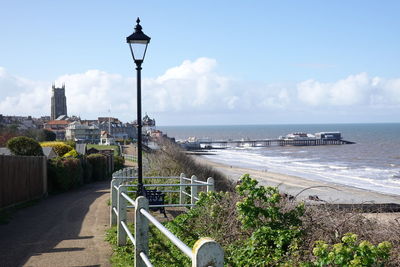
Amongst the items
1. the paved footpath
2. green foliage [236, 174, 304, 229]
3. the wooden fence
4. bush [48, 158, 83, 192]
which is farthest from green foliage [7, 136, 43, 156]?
green foliage [236, 174, 304, 229]

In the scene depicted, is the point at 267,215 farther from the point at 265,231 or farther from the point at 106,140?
the point at 106,140

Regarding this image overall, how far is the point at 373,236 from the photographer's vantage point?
660 cm

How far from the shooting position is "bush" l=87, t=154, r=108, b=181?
1391 inches

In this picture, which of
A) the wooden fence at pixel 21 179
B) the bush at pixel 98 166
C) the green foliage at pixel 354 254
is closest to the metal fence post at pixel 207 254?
the green foliage at pixel 354 254

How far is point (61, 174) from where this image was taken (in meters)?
24.5

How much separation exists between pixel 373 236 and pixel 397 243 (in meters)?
0.40

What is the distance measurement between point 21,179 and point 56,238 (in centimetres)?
796

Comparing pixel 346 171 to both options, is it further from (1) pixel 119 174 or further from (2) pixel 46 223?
(2) pixel 46 223

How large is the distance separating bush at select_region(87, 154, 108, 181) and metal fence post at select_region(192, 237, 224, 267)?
32.4 m

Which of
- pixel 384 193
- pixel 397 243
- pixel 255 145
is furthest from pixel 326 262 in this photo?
pixel 255 145

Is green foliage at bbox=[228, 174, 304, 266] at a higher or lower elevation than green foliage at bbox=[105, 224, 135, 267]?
higher

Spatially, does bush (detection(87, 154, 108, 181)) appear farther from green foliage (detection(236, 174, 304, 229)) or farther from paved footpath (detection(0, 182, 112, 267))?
green foliage (detection(236, 174, 304, 229))

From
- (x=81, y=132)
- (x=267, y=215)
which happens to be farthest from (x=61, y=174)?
(x=81, y=132)

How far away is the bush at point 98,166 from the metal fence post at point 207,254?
3240cm
